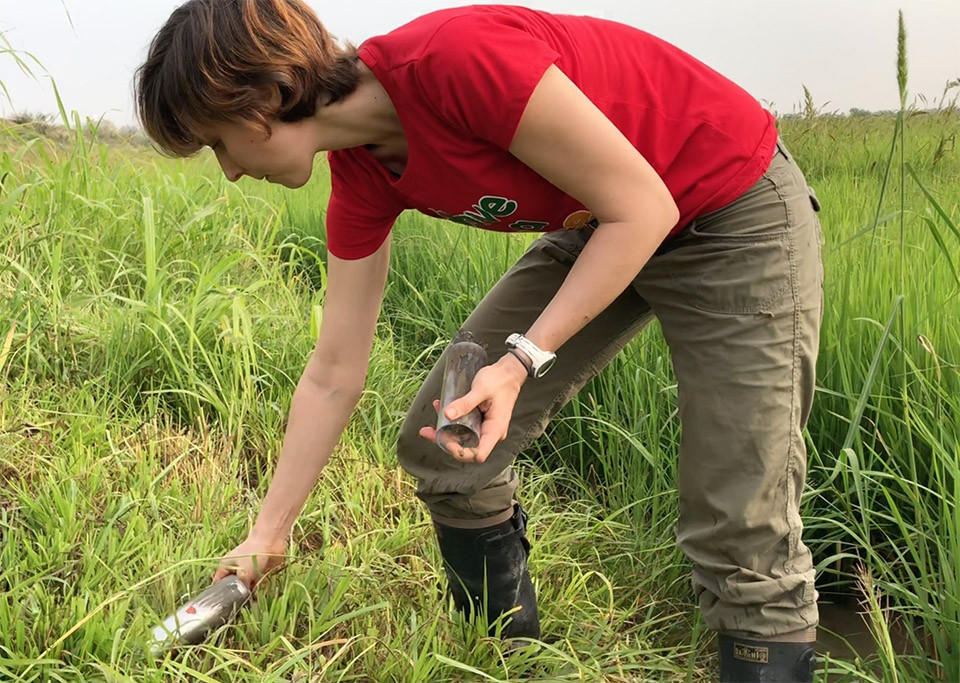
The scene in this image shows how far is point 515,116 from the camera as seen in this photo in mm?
→ 1187

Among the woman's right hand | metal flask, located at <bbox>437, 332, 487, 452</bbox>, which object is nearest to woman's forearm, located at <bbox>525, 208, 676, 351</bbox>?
metal flask, located at <bbox>437, 332, 487, 452</bbox>

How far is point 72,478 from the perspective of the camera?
188 centimetres

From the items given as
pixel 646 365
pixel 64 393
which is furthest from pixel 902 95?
pixel 64 393

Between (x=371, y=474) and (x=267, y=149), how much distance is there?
3.43 feet

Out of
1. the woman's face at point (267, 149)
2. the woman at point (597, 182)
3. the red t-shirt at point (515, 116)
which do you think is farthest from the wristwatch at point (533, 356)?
the woman's face at point (267, 149)

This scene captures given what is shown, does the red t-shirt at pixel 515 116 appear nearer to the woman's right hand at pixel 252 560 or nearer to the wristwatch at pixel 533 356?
the wristwatch at pixel 533 356

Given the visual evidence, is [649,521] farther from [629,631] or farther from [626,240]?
[626,240]

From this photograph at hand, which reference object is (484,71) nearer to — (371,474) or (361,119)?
(361,119)

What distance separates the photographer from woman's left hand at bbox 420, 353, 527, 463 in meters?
1.11

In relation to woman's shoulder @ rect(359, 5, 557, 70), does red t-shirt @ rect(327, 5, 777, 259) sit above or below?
below

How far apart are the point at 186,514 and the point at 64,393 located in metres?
0.61

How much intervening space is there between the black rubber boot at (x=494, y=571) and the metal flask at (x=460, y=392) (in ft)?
1.65

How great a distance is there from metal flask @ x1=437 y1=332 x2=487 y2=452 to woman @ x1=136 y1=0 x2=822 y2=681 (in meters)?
0.02

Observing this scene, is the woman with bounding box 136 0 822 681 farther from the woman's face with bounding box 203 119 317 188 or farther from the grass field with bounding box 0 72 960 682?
the grass field with bounding box 0 72 960 682
